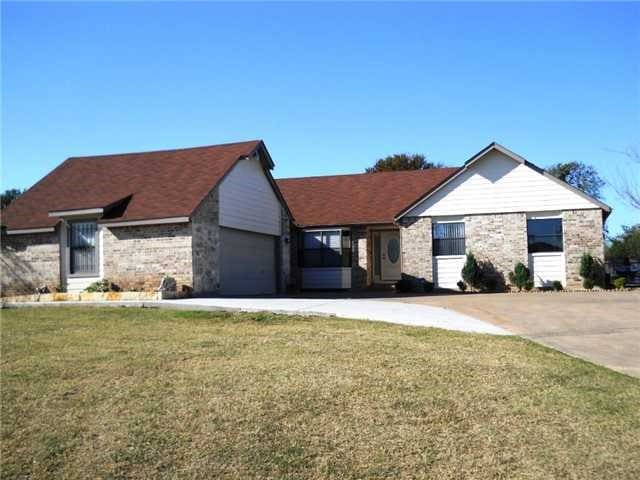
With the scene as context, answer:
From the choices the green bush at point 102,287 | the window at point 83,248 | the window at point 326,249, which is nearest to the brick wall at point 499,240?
the window at point 326,249

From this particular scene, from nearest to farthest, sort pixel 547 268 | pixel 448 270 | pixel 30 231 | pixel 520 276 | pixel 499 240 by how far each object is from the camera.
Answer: pixel 30 231
pixel 520 276
pixel 547 268
pixel 499 240
pixel 448 270

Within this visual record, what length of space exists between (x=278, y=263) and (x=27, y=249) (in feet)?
31.0

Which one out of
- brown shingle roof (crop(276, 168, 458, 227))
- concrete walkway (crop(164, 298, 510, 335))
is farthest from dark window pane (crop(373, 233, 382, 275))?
concrete walkway (crop(164, 298, 510, 335))

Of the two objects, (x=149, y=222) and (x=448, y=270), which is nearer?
(x=149, y=222)

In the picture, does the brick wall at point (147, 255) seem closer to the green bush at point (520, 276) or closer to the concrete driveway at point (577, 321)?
the concrete driveway at point (577, 321)

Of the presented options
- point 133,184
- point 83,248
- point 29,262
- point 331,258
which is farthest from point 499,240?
point 29,262

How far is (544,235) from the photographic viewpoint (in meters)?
23.6

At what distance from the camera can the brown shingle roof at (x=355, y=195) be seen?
1065 inches

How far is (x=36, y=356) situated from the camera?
9.17 meters

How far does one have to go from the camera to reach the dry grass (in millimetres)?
5551

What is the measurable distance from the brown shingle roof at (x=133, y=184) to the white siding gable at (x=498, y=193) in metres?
7.43

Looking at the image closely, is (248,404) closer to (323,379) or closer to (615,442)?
(323,379)

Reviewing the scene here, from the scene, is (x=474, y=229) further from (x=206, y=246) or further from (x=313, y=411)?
(x=313, y=411)

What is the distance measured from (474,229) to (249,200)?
873 centimetres
